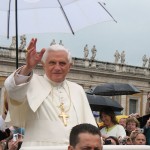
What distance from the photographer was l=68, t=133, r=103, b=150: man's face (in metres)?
2.67

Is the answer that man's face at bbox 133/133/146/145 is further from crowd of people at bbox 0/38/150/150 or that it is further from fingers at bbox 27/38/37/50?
fingers at bbox 27/38/37/50

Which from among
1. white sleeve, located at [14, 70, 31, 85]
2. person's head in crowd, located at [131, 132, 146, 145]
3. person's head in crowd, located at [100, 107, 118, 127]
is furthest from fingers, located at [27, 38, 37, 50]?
person's head in crowd, located at [100, 107, 118, 127]

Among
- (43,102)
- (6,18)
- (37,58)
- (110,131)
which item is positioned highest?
(6,18)

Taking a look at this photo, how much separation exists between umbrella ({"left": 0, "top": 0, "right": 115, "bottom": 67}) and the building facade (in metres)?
32.1

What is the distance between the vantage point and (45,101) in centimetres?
387

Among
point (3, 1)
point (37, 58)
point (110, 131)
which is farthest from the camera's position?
point (110, 131)

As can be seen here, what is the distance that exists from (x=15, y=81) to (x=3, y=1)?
50.6 inches

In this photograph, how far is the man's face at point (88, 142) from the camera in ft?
8.77

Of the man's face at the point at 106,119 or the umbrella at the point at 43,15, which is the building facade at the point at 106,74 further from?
the umbrella at the point at 43,15

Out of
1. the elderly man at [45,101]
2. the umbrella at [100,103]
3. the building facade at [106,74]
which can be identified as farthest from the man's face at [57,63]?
the building facade at [106,74]

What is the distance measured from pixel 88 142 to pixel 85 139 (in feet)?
0.07

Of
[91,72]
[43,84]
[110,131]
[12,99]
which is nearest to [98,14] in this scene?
[43,84]

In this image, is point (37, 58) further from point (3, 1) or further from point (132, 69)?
point (132, 69)

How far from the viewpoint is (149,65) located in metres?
47.3
